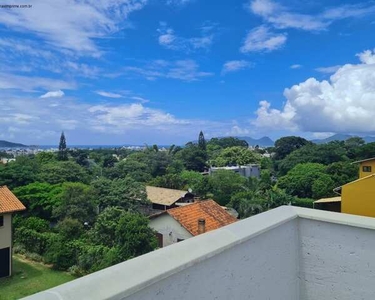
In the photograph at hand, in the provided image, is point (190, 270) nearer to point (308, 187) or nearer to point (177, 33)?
point (177, 33)

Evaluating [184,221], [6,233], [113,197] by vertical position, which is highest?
[113,197]

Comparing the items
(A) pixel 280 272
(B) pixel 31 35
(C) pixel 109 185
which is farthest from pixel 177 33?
(A) pixel 280 272

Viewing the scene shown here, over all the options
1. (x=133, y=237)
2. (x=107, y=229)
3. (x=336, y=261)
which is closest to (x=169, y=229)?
(x=107, y=229)

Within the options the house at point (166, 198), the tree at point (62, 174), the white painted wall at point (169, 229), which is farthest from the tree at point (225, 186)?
the white painted wall at point (169, 229)

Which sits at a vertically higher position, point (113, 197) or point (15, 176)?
point (15, 176)

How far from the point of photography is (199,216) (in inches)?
514

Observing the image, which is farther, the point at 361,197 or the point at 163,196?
the point at 163,196

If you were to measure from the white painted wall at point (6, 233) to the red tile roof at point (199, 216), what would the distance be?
216 inches

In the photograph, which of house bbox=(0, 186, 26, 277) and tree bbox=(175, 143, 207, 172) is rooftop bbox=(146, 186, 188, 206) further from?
tree bbox=(175, 143, 207, 172)

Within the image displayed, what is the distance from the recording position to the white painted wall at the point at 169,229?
1237 centimetres

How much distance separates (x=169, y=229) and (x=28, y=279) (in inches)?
198

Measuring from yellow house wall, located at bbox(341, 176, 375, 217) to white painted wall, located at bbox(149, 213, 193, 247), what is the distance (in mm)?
6068

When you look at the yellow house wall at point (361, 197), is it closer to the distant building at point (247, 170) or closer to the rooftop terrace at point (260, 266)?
the rooftop terrace at point (260, 266)

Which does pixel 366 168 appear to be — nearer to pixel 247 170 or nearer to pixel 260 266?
pixel 260 266
